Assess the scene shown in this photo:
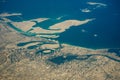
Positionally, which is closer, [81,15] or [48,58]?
[48,58]

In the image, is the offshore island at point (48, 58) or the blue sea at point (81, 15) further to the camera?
the blue sea at point (81, 15)

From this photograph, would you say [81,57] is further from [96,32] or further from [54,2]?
[54,2]

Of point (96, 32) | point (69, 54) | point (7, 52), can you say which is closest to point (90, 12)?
point (96, 32)

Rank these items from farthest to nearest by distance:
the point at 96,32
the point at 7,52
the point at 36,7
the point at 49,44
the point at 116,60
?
the point at 36,7
the point at 96,32
the point at 49,44
the point at 7,52
the point at 116,60

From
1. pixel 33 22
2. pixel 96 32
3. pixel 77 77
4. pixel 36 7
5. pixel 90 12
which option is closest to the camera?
pixel 77 77

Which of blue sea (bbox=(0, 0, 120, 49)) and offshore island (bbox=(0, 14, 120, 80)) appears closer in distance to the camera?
offshore island (bbox=(0, 14, 120, 80))

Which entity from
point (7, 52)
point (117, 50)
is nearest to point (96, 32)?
point (117, 50)

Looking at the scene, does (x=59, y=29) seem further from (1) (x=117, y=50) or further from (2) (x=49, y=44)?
(1) (x=117, y=50)

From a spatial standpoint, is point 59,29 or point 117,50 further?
point 59,29
